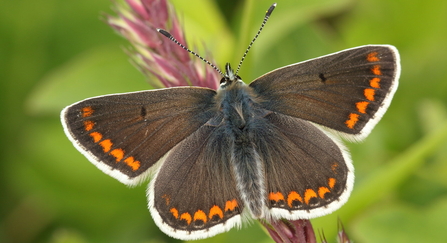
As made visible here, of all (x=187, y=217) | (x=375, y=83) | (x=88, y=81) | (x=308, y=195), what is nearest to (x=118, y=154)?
(x=187, y=217)

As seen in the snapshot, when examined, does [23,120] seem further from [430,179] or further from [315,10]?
[430,179]

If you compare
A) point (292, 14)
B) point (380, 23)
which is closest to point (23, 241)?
point (292, 14)

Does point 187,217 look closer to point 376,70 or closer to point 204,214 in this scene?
point 204,214

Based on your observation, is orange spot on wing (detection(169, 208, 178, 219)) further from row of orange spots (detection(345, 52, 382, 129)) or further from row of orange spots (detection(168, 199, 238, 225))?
row of orange spots (detection(345, 52, 382, 129))

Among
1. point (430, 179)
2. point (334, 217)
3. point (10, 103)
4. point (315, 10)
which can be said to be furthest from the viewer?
point (10, 103)

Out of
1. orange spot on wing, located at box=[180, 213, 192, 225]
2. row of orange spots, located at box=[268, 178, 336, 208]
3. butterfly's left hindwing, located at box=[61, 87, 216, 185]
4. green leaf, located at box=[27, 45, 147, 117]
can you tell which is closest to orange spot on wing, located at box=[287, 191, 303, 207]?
row of orange spots, located at box=[268, 178, 336, 208]

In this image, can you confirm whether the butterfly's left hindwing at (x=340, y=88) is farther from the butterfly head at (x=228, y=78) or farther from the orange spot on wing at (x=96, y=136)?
the orange spot on wing at (x=96, y=136)

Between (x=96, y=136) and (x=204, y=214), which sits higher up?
(x=96, y=136)

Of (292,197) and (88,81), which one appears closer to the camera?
(292,197)
